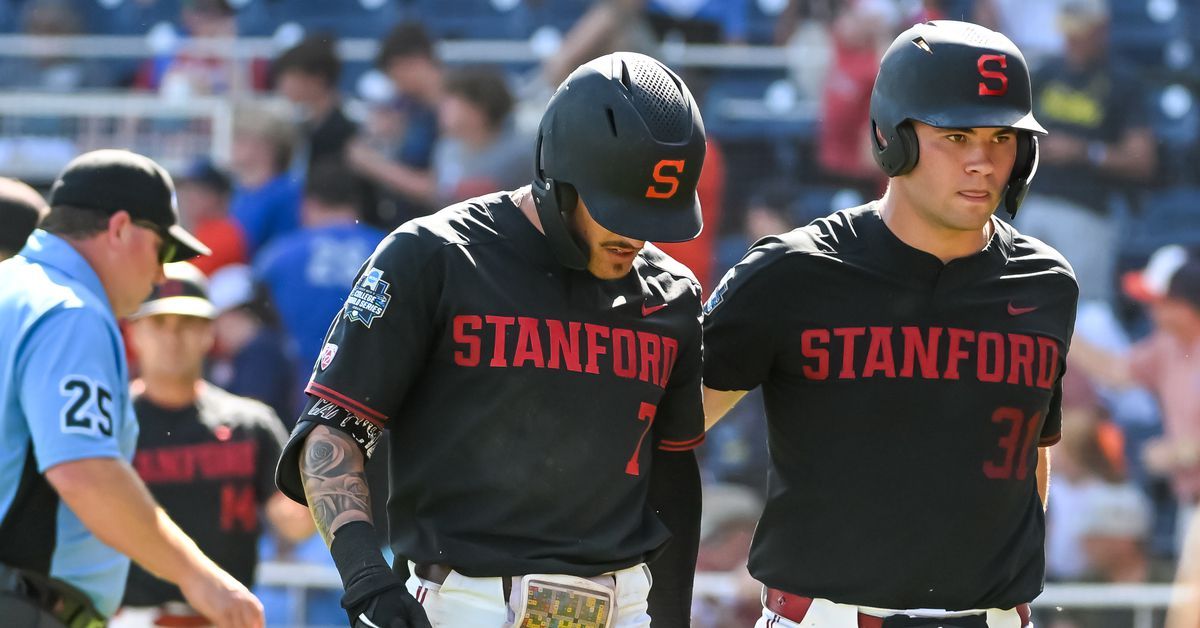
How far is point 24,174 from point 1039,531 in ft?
28.1

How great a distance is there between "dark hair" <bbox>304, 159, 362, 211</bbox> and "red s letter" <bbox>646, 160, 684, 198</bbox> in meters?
5.73

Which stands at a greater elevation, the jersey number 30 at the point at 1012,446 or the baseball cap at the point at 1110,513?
the jersey number 30 at the point at 1012,446

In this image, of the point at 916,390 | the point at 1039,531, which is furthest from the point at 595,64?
the point at 1039,531

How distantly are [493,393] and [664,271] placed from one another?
1.86 ft

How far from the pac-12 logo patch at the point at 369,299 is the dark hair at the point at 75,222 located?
59.3 inches

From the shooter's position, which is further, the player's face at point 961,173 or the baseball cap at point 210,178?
the baseball cap at point 210,178

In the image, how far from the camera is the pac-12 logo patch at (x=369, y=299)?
3.42m

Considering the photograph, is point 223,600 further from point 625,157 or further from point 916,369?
point 916,369

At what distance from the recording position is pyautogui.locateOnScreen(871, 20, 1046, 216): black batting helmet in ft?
12.6

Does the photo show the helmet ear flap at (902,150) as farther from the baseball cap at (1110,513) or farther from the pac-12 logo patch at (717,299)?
the baseball cap at (1110,513)

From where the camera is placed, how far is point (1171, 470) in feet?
28.7

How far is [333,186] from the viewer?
29.5ft

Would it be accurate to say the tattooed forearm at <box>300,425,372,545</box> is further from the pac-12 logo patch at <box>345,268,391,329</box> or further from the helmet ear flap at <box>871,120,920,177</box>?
the helmet ear flap at <box>871,120,920,177</box>

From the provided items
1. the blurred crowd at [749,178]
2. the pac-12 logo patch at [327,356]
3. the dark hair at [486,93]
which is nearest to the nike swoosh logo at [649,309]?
the pac-12 logo patch at [327,356]
